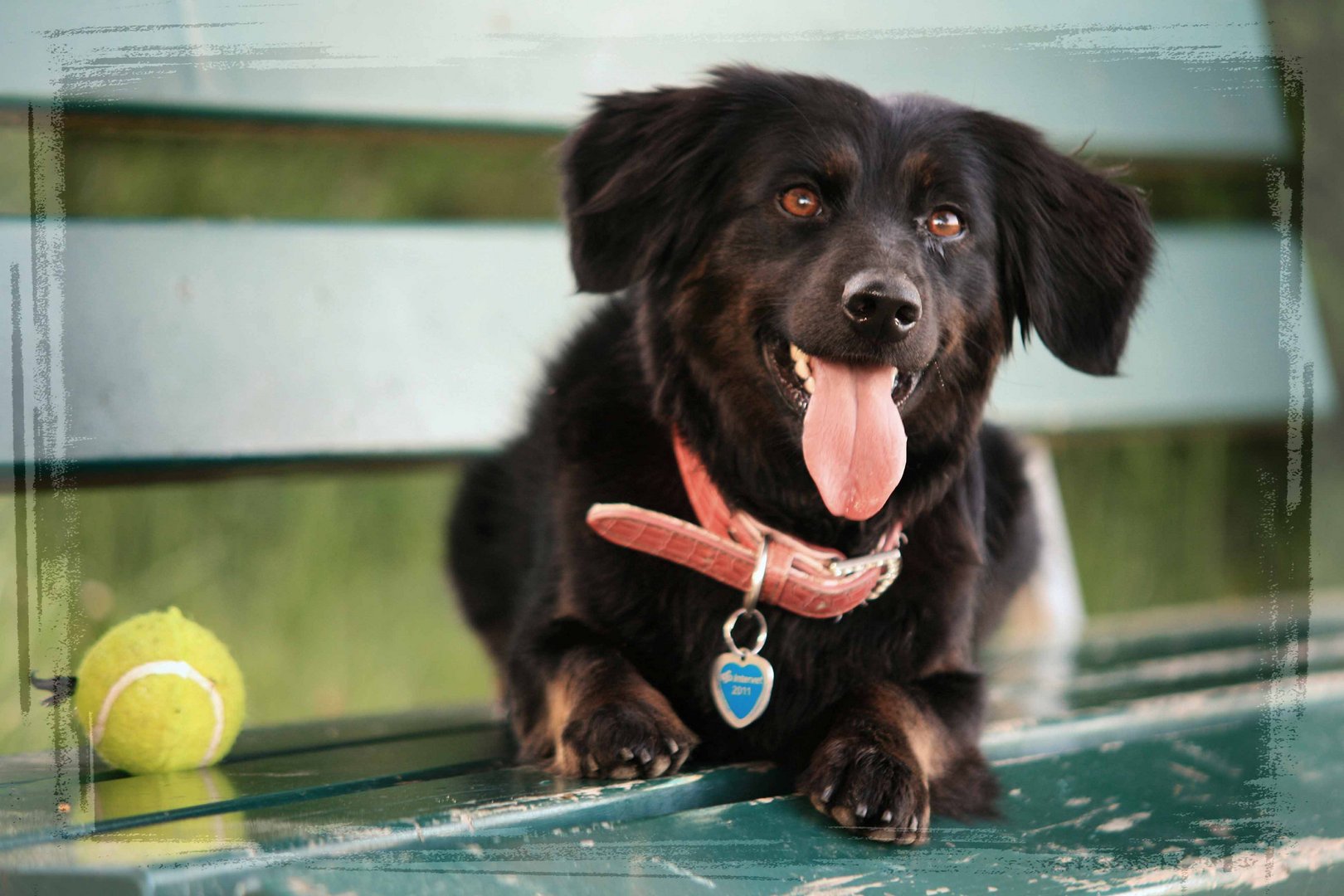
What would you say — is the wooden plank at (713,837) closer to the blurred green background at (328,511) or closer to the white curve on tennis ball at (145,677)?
the white curve on tennis ball at (145,677)

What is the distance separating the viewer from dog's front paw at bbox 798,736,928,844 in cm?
152

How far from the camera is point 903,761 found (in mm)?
1612

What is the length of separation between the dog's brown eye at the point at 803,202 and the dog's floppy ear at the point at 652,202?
148 mm

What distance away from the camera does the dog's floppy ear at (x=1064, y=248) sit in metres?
1.93

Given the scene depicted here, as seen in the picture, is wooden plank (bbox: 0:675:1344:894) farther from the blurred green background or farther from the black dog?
the blurred green background

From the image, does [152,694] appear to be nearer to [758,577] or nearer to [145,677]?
[145,677]

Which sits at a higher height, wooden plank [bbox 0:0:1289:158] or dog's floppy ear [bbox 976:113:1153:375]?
wooden plank [bbox 0:0:1289:158]

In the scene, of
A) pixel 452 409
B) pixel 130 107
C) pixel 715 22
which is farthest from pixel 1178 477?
pixel 130 107

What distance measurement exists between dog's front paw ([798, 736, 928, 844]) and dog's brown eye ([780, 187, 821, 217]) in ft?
2.47

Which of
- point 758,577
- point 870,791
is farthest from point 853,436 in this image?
point 870,791

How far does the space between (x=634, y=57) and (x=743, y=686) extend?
5.34 ft

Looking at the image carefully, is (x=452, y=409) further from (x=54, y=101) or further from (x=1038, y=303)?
(x=1038, y=303)

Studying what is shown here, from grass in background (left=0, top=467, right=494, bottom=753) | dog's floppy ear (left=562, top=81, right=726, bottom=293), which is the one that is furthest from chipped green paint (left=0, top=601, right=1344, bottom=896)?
grass in background (left=0, top=467, right=494, bottom=753)

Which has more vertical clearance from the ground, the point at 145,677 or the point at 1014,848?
the point at 145,677
